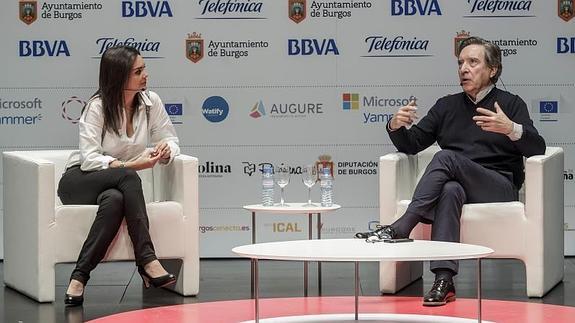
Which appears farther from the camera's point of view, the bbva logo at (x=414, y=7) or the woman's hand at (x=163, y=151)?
the bbva logo at (x=414, y=7)

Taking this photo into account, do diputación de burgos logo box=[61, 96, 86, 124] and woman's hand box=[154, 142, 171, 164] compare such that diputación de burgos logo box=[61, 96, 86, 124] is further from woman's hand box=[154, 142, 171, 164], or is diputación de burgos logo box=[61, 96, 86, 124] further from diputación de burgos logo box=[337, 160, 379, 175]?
diputación de burgos logo box=[337, 160, 379, 175]

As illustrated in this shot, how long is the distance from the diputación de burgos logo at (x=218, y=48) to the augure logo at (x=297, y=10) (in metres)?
0.27

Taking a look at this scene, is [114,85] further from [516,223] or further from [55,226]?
[516,223]

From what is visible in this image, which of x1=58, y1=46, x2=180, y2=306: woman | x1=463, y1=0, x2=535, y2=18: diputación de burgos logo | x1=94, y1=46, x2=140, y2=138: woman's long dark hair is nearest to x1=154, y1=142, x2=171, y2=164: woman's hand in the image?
x1=58, y1=46, x2=180, y2=306: woman

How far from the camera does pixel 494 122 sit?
491 centimetres

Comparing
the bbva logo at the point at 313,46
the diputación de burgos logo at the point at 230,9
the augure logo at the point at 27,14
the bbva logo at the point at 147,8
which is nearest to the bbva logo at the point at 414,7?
the bbva logo at the point at 313,46

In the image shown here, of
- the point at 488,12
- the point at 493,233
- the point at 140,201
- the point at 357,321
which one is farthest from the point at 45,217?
the point at 488,12

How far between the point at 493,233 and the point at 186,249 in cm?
141

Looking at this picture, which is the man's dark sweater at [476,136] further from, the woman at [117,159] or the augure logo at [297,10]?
the augure logo at [297,10]

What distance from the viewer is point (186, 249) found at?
200 inches

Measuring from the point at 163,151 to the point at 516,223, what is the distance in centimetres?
167

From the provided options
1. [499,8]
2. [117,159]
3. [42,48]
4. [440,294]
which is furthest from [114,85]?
[499,8]

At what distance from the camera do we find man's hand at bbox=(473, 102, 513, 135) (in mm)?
4910

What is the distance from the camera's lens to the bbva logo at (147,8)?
255 inches
